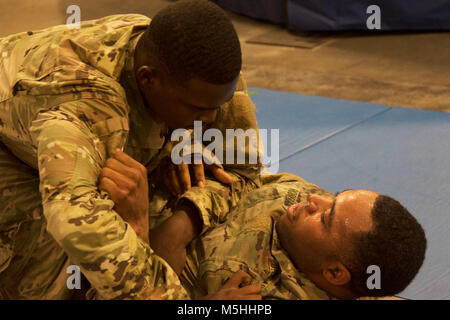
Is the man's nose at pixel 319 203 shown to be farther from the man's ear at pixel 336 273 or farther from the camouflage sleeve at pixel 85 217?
the camouflage sleeve at pixel 85 217

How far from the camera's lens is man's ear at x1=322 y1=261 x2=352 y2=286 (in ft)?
5.95

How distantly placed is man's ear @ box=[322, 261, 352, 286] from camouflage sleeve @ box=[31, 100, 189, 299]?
1.63 feet

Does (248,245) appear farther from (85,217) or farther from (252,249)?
(85,217)

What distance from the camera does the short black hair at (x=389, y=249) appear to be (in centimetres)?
176

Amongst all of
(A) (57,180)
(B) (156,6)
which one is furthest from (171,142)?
(B) (156,6)

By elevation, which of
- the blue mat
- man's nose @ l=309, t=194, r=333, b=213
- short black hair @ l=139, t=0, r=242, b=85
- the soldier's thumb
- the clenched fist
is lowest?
the blue mat

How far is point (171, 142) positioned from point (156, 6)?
5615mm

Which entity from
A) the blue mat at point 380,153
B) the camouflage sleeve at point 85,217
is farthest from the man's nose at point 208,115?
the blue mat at point 380,153

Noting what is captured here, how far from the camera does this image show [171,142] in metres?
2.14

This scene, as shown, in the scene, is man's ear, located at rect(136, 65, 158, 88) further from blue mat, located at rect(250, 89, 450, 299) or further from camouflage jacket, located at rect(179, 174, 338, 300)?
blue mat, located at rect(250, 89, 450, 299)

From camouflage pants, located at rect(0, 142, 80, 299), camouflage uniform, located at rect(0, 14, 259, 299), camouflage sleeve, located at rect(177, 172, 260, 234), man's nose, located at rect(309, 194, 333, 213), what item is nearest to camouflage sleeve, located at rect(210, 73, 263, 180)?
camouflage sleeve, located at rect(177, 172, 260, 234)

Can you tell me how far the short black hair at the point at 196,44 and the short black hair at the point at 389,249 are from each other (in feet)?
1.90
